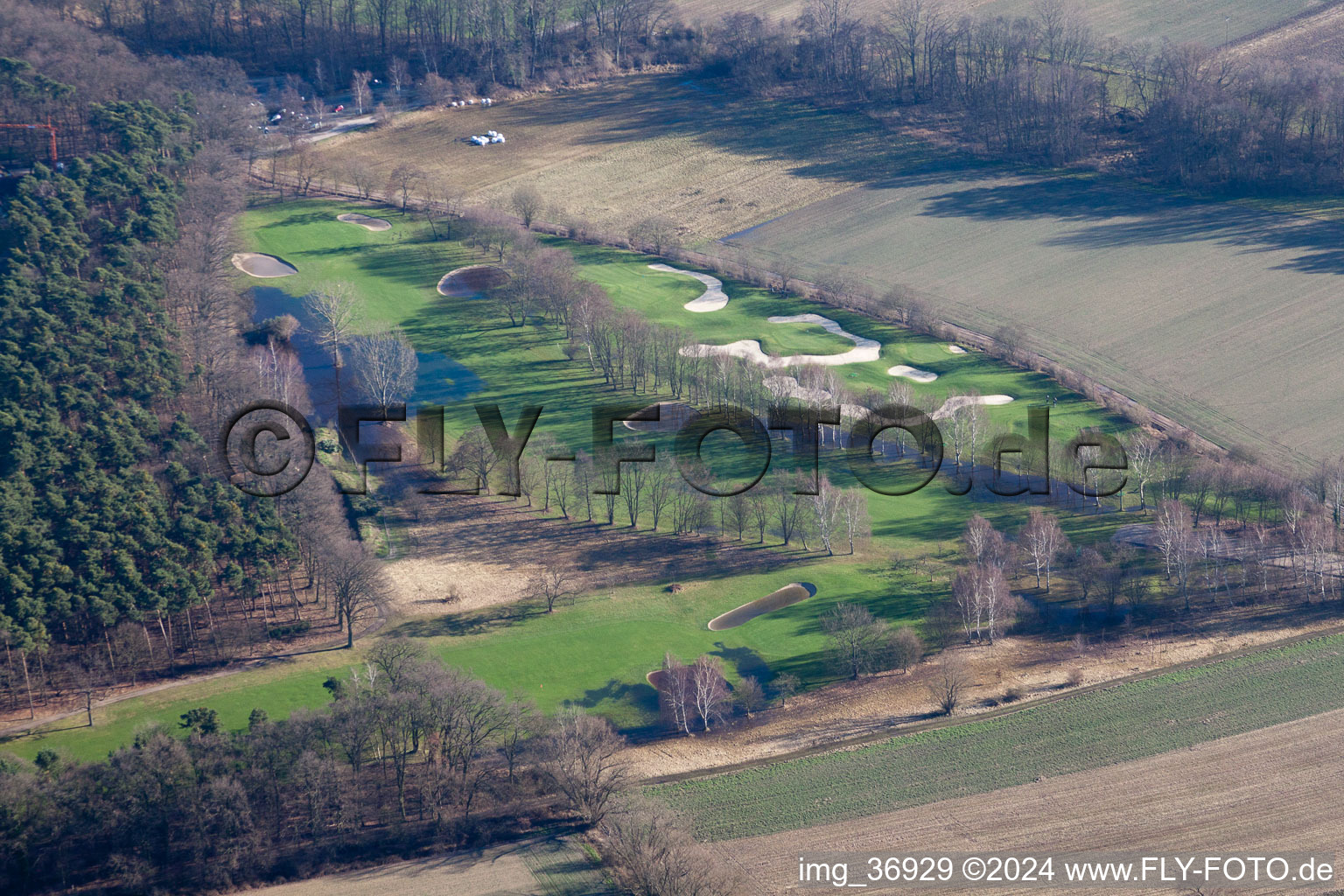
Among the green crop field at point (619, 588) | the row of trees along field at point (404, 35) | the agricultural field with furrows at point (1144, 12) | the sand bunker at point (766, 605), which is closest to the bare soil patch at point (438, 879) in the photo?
the green crop field at point (619, 588)

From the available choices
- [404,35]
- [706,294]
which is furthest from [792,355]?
[404,35]

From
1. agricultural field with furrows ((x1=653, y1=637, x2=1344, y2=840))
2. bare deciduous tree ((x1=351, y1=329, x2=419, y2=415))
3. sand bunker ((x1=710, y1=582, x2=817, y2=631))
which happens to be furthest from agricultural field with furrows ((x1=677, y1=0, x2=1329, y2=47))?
agricultural field with furrows ((x1=653, y1=637, x2=1344, y2=840))

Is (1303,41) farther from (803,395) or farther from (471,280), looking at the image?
(471,280)

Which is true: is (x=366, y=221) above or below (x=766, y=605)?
above

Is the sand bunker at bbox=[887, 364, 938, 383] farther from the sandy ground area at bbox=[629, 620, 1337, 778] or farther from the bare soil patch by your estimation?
the bare soil patch

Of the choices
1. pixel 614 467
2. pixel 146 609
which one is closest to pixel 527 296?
pixel 614 467
